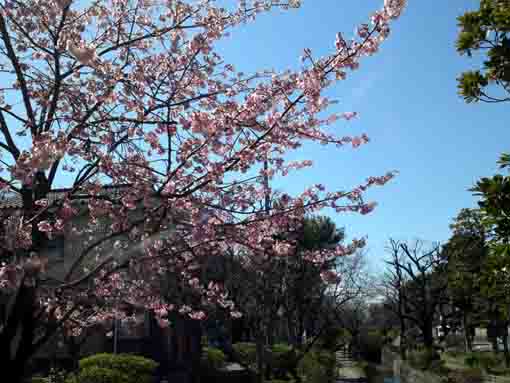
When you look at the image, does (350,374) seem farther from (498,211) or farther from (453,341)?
(453,341)

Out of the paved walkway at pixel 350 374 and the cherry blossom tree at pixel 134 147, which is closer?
the cherry blossom tree at pixel 134 147

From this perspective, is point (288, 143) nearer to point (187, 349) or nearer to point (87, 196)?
point (87, 196)

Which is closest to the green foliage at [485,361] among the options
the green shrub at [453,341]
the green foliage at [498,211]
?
the green foliage at [498,211]

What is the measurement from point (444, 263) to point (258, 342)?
1902 cm

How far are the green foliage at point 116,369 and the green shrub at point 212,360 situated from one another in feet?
13.7

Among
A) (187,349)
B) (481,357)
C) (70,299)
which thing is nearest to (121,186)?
(70,299)

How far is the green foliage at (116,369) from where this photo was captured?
1099cm

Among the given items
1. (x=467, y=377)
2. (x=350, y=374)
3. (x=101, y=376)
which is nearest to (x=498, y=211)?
(x=101, y=376)

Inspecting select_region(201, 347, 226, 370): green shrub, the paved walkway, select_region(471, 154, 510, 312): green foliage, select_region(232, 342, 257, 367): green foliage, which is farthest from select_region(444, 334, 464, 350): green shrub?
select_region(471, 154, 510, 312): green foliage

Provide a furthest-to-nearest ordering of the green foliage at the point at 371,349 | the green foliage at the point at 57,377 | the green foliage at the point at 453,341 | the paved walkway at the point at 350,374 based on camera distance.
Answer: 1. the green foliage at the point at 453,341
2. the green foliage at the point at 371,349
3. the paved walkway at the point at 350,374
4. the green foliage at the point at 57,377

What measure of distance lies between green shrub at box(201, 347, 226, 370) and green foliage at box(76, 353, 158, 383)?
4.19m

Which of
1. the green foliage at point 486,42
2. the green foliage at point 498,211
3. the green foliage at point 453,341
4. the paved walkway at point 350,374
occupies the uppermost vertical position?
the green foliage at point 486,42

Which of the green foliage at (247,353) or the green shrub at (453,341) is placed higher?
the green foliage at (247,353)

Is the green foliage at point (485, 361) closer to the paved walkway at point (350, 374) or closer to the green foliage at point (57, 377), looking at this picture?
the paved walkway at point (350, 374)
